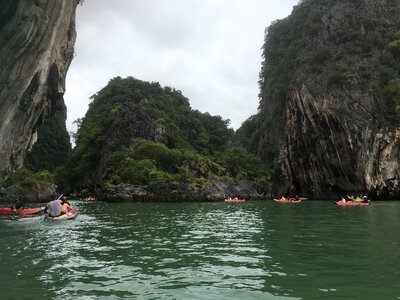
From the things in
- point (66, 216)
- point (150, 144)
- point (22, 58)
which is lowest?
point (66, 216)

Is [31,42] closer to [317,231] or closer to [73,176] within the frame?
[317,231]

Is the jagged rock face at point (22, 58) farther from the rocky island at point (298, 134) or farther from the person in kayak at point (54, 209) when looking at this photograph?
the rocky island at point (298, 134)

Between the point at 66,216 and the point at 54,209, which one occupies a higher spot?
the point at 54,209

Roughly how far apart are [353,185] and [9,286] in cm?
4365

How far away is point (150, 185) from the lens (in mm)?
45719

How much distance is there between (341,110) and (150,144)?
2473cm

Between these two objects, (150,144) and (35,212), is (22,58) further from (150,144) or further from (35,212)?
(150,144)

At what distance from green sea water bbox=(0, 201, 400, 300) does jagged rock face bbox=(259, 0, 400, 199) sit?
103 feet

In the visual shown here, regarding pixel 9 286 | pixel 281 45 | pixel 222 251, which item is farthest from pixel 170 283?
pixel 281 45

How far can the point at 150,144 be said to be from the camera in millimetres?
54250

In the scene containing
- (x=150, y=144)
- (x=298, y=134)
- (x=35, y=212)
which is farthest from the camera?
(x=150, y=144)

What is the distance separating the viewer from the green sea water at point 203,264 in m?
7.08

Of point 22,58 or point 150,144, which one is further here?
point 150,144

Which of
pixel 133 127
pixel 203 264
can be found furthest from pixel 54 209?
pixel 133 127
